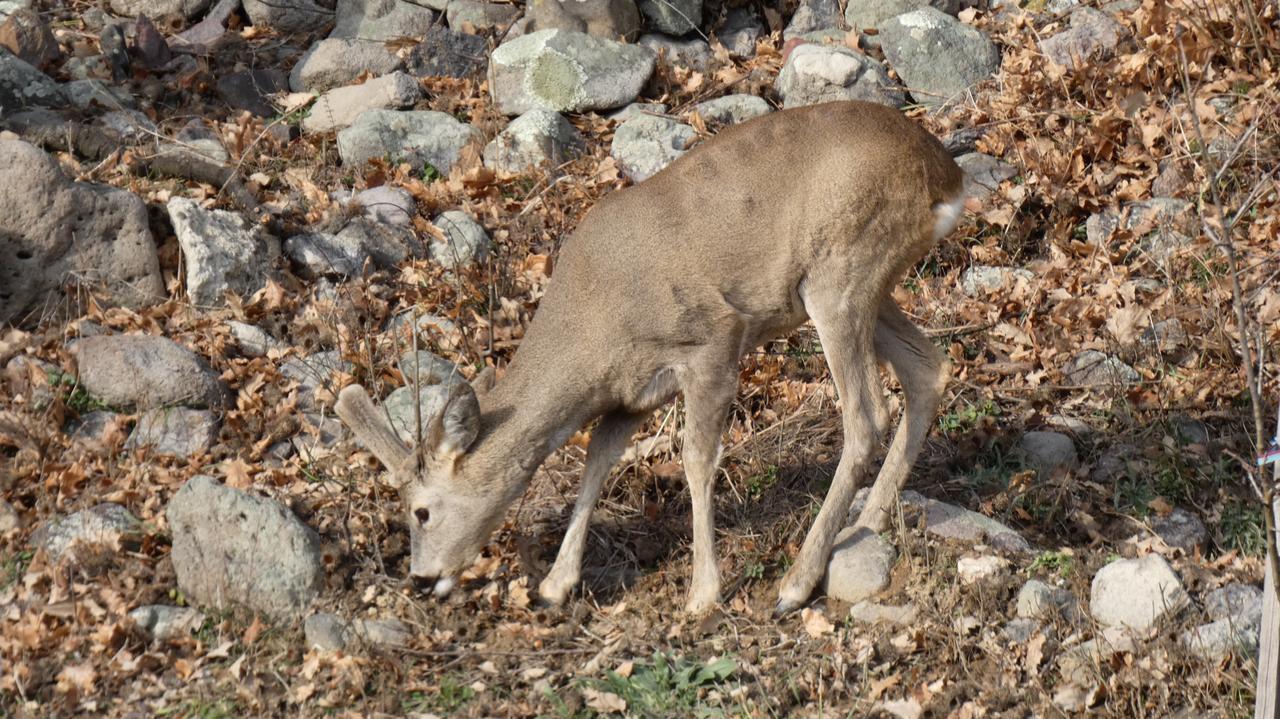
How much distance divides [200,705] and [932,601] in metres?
3.33

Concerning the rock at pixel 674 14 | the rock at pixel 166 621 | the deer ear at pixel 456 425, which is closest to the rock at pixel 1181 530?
the deer ear at pixel 456 425

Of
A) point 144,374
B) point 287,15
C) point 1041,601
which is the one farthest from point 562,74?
point 1041,601

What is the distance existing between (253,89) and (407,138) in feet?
6.07

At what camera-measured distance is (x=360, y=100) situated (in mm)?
11586

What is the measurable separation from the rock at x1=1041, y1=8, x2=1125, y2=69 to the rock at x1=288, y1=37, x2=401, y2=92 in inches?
222

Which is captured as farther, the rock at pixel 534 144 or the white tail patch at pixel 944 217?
the rock at pixel 534 144

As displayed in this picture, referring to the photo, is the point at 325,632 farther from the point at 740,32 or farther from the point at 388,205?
the point at 740,32

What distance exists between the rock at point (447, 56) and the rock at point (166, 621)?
669 cm

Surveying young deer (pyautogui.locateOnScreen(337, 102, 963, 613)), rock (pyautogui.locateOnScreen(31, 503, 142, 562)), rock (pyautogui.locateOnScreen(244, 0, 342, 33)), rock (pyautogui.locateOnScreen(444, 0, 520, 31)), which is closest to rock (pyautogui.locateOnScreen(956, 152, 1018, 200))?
young deer (pyautogui.locateOnScreen(337, 102, 963, 613))

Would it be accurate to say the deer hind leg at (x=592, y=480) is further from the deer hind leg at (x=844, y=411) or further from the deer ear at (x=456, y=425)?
the deer hind leg at (x=844, y=411)

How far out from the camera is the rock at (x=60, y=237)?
8.68m

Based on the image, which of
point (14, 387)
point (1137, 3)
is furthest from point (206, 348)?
point (1137, 3)

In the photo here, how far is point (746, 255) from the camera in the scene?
22.0 feet

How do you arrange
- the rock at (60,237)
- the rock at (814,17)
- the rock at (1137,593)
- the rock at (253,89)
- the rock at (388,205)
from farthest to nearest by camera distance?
the rock at (814,17) → the rock at (253,89) → the rock at (388,205) → the rock at (60,237) → the rock at (1137,593)
